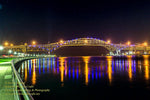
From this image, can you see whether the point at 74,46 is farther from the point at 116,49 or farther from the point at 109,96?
the point at 109,96

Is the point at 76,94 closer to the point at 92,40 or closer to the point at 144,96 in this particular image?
the point at 144,96

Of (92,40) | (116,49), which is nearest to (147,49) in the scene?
(116,49)

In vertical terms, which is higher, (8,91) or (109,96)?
(8,91)

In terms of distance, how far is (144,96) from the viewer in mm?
10055

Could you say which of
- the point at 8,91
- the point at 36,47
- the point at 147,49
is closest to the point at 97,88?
the point at 8,91

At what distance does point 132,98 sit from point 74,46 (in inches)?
5235

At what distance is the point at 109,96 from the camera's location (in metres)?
10.0

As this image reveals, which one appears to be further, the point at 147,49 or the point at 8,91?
the point at 147,49

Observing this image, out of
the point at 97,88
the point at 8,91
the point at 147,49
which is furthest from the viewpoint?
the point at 147,49

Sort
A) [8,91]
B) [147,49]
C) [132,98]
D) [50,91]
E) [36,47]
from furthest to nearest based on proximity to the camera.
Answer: [147,49]
[36,47]
[50,91]
[132,98]
[8,91]

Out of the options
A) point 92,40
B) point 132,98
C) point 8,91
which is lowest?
point 132,98

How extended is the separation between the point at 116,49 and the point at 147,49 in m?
31.4

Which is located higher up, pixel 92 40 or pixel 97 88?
pixel 92 40

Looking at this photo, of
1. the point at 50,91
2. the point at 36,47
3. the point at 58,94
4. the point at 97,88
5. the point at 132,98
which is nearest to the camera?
the point at 132,98
